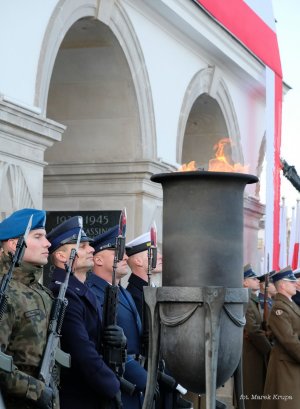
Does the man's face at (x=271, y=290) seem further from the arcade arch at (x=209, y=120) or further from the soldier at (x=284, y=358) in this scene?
the arcade arch at (x=209, y=120)

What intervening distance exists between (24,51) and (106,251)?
2733 millimetres

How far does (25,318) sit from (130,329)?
5.86 ft

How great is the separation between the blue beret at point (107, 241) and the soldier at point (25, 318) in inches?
55.4

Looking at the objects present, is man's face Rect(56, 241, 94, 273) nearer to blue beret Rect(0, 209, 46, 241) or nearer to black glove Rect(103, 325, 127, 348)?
black glove Rect(103, 325, 127, 348)

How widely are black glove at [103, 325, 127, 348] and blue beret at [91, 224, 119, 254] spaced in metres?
1.04

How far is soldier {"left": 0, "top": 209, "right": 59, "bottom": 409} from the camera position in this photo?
466 cm

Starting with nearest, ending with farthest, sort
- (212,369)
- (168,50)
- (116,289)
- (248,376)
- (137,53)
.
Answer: (212,369) < (116,289) < (248,376) < (137,53) < (168,50)

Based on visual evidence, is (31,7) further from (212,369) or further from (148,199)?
(212,369)

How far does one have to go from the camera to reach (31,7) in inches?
348

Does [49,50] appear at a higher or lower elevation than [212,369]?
higher

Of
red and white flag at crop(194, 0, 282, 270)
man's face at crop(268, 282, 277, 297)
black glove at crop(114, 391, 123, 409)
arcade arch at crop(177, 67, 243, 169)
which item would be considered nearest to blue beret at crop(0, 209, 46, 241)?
black glove at crop(114, 391, 123, 409)

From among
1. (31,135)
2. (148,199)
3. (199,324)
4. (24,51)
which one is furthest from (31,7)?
(199,324)

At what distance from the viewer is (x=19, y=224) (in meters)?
5.24

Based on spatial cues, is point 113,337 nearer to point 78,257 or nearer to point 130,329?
point 78,257
